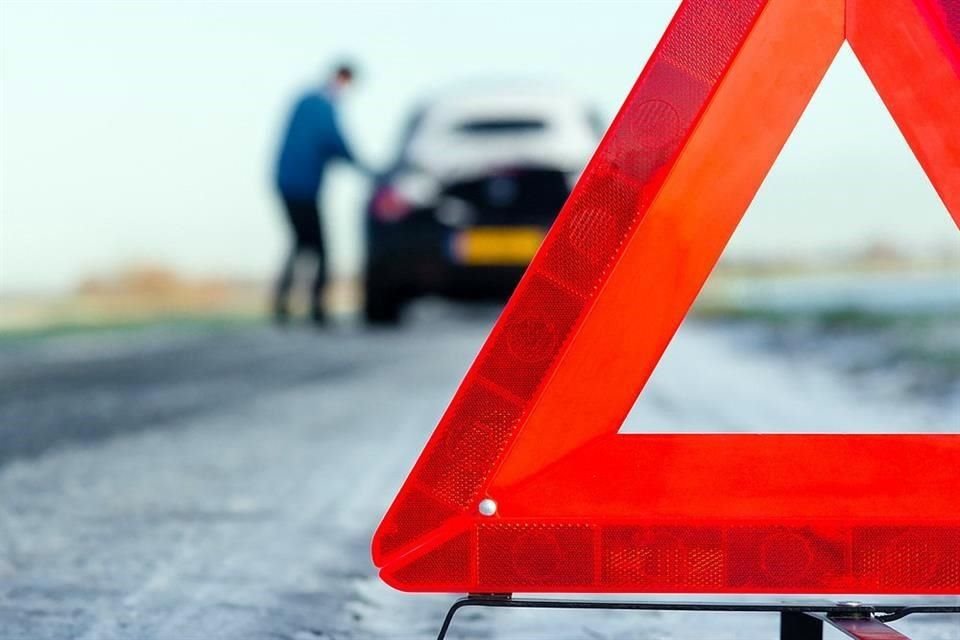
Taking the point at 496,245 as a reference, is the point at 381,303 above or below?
below

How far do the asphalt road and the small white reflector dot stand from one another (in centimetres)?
85

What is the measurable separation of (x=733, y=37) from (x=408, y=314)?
1228cm

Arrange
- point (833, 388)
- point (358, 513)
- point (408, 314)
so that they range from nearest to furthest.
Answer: point (358, 513), point (833, 388), point (408, 314)

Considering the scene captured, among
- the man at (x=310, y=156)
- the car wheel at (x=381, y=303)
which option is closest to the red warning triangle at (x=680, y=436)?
the man at (x=310, y=156)

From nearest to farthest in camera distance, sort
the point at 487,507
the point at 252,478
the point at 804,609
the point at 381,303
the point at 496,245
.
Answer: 1. the point at 487,507
2. the point at 804,609
3. the point at 252,478
4. the point at 496,245
5. the point at 381,303

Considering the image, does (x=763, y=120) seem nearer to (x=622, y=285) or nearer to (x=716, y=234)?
(x=716, y=234)

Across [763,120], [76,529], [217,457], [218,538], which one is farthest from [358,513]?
[763,120]

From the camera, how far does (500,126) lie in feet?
35.3

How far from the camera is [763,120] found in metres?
2.27

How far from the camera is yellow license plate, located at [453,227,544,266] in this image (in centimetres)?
1046

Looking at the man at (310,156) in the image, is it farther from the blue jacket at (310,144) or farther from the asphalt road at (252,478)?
the asphalt road at (252,478)

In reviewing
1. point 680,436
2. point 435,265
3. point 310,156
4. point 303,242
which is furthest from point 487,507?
point 303,242

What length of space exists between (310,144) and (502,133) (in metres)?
1.67

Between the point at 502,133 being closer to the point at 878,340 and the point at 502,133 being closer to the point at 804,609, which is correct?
the point at 878,340
